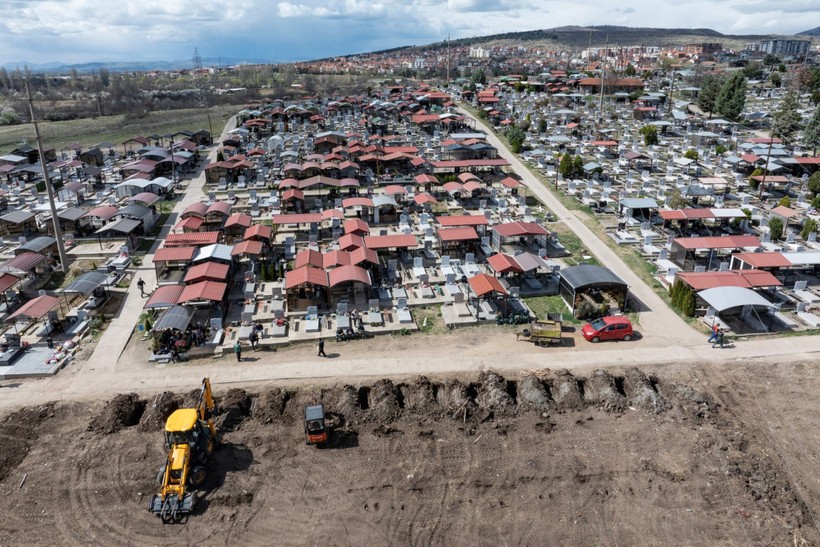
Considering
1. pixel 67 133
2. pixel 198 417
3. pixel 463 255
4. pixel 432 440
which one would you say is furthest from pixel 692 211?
pixel 67 133

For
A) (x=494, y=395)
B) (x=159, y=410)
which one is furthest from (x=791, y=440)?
(x=159, y=410)

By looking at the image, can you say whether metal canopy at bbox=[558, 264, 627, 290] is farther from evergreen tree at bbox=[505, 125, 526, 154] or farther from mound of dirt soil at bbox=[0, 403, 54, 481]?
evergreen tree at bbox=[505, 125, 526, 154]

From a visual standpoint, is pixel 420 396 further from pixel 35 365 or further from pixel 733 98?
pixel 733 98

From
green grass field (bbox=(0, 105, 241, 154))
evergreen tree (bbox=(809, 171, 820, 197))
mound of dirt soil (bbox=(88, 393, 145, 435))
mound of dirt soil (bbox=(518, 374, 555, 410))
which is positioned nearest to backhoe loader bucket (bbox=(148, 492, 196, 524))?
mound of dirt soil (bbox=(88, 393, 145, 435))

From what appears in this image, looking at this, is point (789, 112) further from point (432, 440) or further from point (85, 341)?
point (85, 341)

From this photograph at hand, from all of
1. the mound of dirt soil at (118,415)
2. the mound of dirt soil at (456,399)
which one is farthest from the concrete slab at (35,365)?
the mound of dirt soil at (456,399)

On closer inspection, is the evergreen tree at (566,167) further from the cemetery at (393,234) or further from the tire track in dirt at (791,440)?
the tire track in dirt at (791,440)
